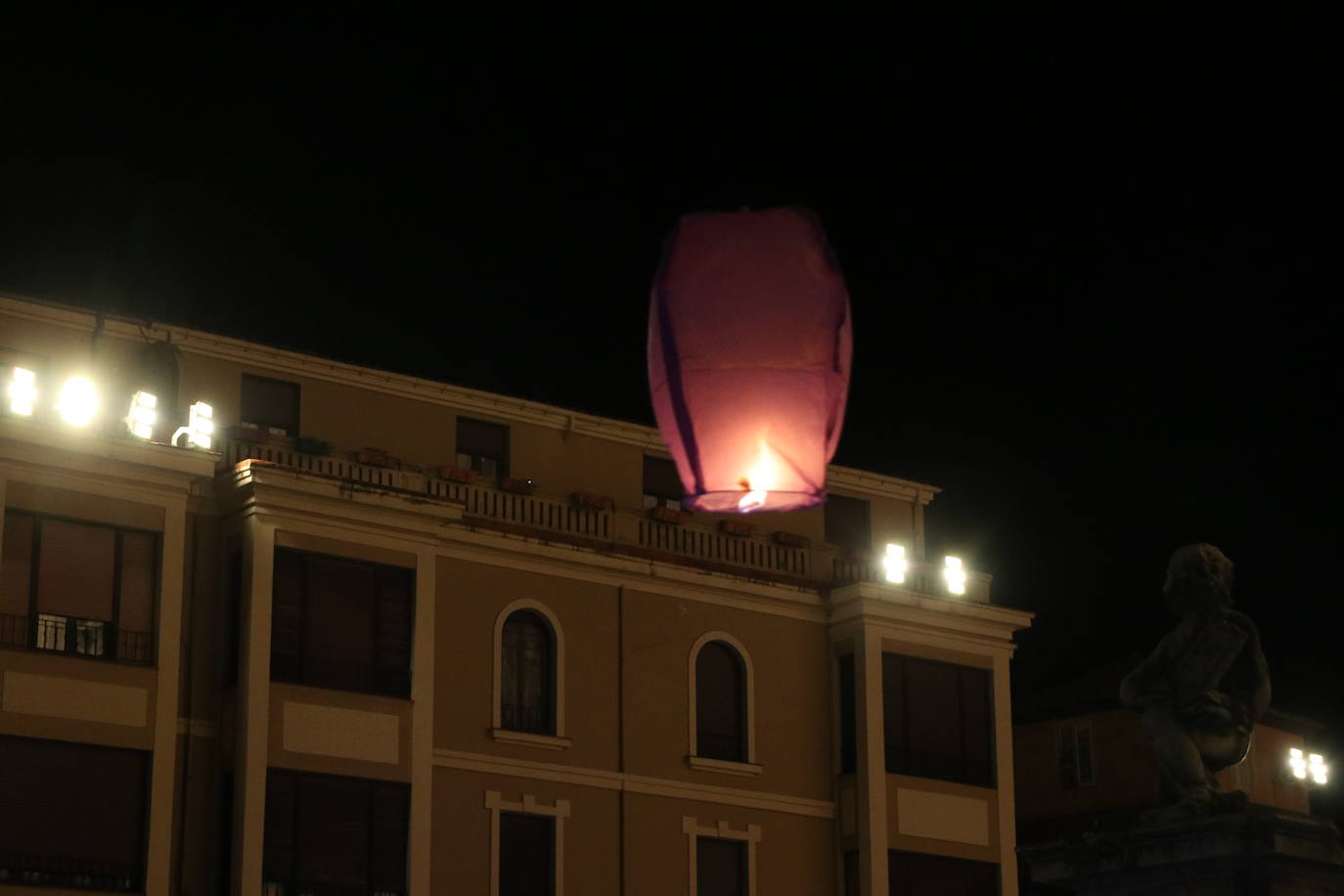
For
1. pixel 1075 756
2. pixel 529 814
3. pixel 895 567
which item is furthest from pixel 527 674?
pixel 1075 756

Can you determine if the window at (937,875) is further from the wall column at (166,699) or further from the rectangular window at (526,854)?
the wall column at (166,699)

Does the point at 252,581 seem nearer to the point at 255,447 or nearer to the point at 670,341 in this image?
the point at 255,447

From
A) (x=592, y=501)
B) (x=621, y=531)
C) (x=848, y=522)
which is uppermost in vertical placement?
(x=848, y=522)

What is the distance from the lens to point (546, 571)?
42.4 metres

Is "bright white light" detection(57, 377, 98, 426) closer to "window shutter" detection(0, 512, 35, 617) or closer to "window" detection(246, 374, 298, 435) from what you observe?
"window shutter" detection(0, 512, 35, 617)

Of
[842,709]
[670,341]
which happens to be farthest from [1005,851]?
[670,341]

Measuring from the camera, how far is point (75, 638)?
36438 millimetres

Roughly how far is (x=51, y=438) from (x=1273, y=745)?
38.2m

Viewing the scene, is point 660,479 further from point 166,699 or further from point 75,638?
point 75,638

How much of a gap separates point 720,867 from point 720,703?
296cm

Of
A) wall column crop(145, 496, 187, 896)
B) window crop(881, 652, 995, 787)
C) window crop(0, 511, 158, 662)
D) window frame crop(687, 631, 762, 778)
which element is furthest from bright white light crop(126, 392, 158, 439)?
window crop(881, 652, 995, 787)

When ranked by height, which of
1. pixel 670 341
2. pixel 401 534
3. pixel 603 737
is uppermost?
pixel 401 534

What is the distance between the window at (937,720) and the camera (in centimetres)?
4538

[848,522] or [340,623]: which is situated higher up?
[848,522]
